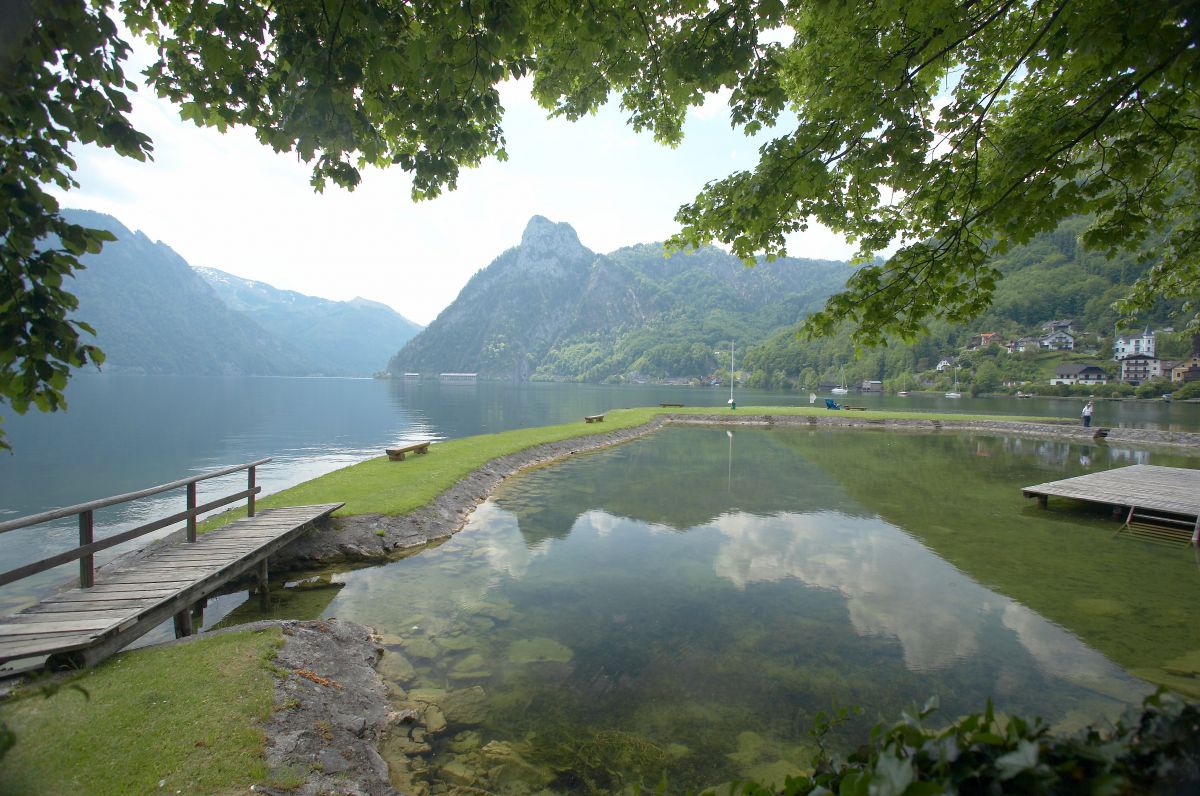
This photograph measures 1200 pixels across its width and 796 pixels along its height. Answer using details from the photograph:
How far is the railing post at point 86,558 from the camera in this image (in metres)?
8.53

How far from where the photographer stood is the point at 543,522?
Result: 18500mm

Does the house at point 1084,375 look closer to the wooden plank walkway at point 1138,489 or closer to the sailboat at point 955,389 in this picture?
the sailboat at point 955,389

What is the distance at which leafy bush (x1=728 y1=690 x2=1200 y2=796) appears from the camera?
1614mm

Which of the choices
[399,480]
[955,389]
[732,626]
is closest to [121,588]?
[732,626]

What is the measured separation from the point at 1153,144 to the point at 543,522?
16834 mm

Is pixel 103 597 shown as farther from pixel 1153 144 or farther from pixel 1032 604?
pixel 1032 604

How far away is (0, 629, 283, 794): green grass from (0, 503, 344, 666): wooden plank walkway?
19.7 inches

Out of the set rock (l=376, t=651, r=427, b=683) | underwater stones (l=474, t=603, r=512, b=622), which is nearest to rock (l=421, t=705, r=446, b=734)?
rock (l=376, t=651, r=427, b=683)

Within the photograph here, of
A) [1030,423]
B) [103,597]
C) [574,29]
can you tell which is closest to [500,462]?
[103,597]

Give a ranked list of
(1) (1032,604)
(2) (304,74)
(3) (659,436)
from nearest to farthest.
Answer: (2) (304,74) → (1) (1032,604) → (3) (659,436)

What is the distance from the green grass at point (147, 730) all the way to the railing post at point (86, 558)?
216cm

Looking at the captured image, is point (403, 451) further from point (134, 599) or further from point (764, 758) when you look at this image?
point (764, 758)

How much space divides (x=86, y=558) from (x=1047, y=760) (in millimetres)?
12418

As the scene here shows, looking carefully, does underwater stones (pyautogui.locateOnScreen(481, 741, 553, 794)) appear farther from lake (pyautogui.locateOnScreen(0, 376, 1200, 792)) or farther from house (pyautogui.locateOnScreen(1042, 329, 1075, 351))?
house (pyautogui.locateOnScreen(1042, 329, 1075, 351))
